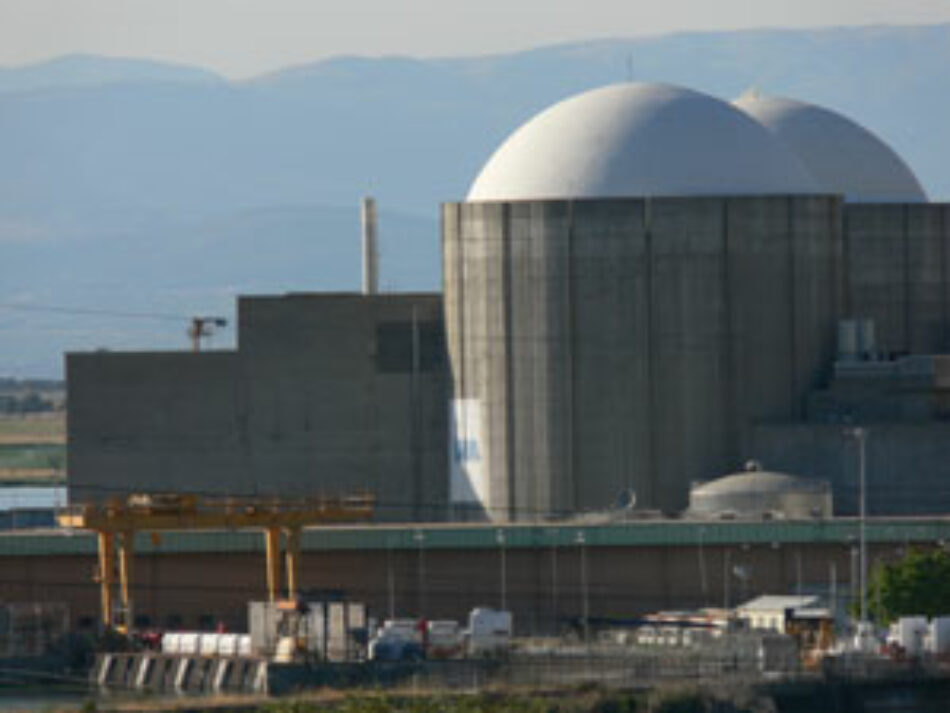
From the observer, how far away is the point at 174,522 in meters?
109

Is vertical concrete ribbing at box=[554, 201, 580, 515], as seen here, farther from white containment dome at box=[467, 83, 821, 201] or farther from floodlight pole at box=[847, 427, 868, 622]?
floodlight pole at box=[847, 427, 868, 622]

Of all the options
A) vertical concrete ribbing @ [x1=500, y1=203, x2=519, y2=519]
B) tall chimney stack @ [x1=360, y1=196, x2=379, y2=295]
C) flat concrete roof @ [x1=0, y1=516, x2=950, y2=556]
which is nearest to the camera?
flat concrete roof @ [x1=0, y1=516, x2=950, y2=556]

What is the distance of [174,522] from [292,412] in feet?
94.3

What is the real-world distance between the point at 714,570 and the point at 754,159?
70.8 ft

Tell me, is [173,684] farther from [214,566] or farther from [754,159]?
[754,159]

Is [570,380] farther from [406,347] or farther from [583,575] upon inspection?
[583,575]

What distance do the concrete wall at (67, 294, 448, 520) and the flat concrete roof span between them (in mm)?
16211

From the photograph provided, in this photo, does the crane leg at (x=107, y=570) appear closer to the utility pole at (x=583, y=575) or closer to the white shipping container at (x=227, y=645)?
the white shipping container at (x=227, y=645)

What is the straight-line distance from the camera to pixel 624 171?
438 ft

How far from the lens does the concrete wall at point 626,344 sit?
132250 millimetres

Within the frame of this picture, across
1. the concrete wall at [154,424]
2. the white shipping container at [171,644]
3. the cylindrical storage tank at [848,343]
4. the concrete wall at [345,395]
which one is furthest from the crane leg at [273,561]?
the cylindrical storage tank at [848,343]

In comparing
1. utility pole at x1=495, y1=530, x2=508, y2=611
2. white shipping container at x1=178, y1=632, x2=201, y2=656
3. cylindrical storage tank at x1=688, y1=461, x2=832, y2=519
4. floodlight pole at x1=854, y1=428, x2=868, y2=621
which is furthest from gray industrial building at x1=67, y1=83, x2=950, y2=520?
white shipping container at x1=178, y1=632, x2=201, y2=656

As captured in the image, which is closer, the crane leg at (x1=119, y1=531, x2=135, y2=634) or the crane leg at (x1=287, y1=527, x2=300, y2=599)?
the crane leg at (x1=119, y1=531, x2=135, y2=634)

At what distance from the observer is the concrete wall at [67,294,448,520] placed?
13700 cm
